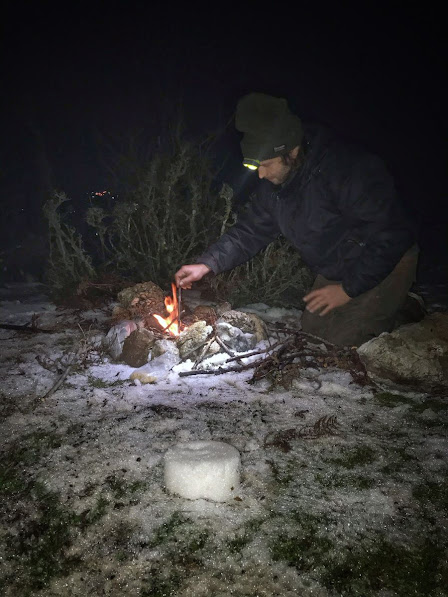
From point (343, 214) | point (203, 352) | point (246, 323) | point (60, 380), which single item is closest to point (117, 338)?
point (60, 380)

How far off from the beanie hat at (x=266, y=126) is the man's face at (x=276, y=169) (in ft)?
0.36

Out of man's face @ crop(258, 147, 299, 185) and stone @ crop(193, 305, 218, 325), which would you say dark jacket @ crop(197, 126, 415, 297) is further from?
stone @ crop(193, 305, 218, 325)

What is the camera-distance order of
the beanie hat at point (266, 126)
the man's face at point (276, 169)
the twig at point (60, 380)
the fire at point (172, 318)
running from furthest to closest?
the fire at point (172, 318) → the man's face at point (276, 169) → the beanie hat at point (266, 126) → the twig at point (60, 380)

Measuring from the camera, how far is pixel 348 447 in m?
2.09

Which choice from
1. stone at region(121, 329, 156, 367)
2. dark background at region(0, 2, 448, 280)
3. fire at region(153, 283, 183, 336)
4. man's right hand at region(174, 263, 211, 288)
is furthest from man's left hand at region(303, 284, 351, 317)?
dark background at region(0, 2, 448, 280)

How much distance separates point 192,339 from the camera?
3219 mm

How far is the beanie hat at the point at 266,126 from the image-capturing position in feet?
9.88

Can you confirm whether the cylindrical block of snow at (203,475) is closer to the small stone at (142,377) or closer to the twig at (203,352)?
the small stone at (142,377)

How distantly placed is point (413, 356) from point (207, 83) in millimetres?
13567

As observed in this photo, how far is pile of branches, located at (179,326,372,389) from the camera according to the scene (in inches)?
111

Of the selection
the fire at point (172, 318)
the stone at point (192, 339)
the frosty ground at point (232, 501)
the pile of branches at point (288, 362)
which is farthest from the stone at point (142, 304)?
the frosty ground at point (232, 501)

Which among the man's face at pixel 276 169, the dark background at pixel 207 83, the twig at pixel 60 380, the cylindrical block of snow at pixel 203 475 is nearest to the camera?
the cylindrical block of snow at pixel 203 475

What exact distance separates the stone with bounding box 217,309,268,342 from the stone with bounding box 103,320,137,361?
871 mm

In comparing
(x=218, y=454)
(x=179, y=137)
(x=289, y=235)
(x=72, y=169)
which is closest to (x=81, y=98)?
(x=72, y=169)
